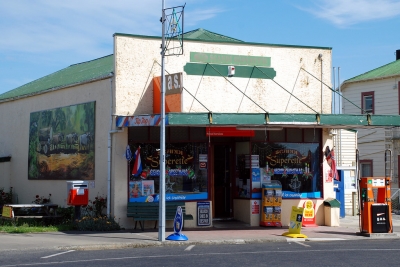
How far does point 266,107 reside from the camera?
2062 centimetres

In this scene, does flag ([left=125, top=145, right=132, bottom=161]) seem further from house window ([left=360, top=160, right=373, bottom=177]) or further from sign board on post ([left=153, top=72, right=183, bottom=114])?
house window ([left=360, top=160, right=373, bottom=177])

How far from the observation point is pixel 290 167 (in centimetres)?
2075

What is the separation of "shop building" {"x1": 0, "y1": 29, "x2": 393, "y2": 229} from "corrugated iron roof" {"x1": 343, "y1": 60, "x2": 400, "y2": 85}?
38.7 feet

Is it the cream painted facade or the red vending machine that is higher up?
the cream painted facade

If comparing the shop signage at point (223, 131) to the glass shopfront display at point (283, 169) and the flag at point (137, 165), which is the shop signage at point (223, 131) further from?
the flag at point (137, 165)

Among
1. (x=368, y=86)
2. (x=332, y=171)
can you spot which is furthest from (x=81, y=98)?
(x=368, y=86)

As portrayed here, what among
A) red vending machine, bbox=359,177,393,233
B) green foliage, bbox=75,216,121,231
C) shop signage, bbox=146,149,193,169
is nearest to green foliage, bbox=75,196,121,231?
green foliage, bbox=75,216,121,231

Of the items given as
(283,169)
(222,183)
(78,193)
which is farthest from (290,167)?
(78,193)

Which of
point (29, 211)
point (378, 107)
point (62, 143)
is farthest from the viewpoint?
point (378, 107)

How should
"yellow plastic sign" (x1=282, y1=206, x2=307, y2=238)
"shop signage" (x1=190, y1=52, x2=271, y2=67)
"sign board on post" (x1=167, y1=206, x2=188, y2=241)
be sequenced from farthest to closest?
1. "shop signage" (x1=190, y1=52, x2=271, y2=67)
2. "yellow plastic sign" (x1=282, y1=206, x2=307, y2=238)
3. "sign board on post" (x1=167, y1=206, x2=188, y2=241)

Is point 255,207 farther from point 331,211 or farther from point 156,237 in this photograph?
point 156,237

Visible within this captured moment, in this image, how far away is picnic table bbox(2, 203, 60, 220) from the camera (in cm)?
1955

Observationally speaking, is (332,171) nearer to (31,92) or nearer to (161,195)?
(161,195)

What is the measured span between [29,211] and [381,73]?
20.0 meters
